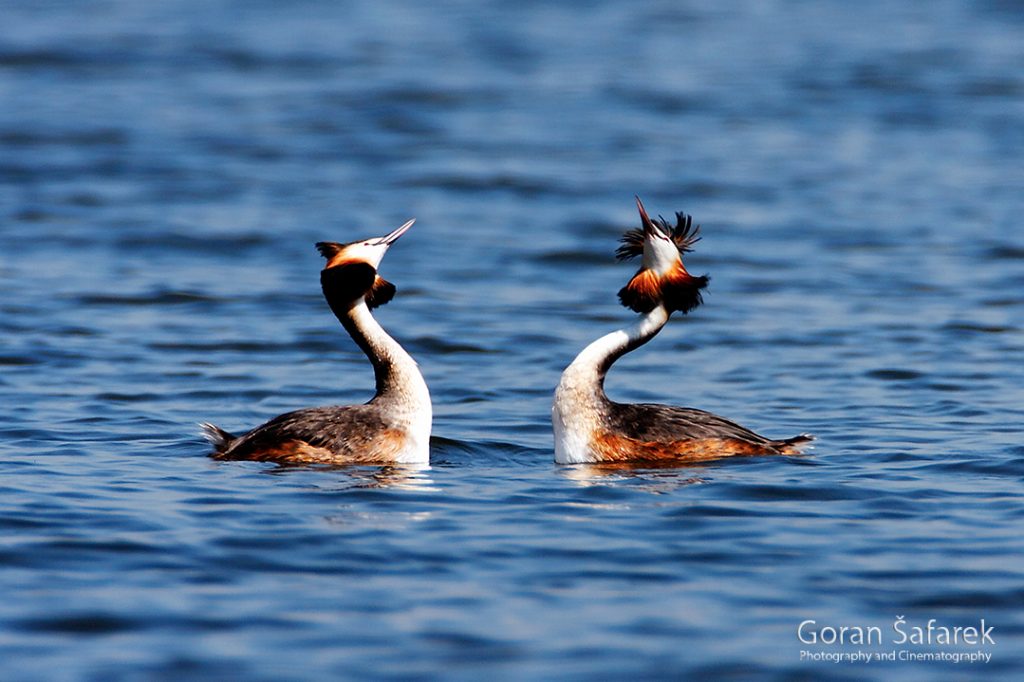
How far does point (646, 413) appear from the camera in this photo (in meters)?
9.73

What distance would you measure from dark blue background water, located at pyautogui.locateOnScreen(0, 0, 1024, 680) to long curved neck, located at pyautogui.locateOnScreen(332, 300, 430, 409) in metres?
0.45

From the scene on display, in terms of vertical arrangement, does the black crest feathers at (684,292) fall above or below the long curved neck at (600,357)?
above

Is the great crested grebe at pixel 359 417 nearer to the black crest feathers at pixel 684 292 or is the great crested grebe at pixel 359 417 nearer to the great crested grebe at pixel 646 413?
the great crested grebe at pixel 646 413

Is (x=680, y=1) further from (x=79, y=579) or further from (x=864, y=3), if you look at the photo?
(x=79, y=579)

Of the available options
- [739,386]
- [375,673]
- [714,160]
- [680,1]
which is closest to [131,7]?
[680,1]

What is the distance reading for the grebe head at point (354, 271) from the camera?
9.79m

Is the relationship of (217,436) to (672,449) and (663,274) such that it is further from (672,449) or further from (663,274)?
(663,274)

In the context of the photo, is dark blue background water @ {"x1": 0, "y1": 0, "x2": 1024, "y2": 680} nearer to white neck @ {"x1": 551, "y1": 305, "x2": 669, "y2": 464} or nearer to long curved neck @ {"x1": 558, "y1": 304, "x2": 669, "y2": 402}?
white neck @ {"x1": 551, "y1": 305, "x2": 669, "y2": 464}

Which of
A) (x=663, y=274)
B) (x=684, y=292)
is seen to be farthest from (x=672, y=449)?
(x=663, y=274)

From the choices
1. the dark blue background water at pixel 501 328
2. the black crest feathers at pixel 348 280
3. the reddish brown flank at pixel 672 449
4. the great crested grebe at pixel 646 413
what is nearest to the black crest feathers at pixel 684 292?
the great crested grebe at pixel 646 413

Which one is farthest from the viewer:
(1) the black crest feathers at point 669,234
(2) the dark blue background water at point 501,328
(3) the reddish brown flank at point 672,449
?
(1) the black crest feathers at point 669,234

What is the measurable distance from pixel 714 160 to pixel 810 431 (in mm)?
11507

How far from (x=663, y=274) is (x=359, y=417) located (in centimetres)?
199

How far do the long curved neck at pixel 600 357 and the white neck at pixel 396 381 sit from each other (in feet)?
2.73
